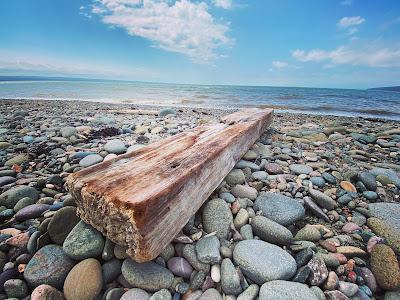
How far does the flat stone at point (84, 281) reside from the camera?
1.42 metres

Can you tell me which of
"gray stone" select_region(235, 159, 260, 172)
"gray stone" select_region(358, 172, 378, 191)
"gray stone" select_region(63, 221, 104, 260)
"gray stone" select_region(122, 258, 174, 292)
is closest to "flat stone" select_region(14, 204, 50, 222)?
"gray stone" select_region(63, 221, 104, 260)

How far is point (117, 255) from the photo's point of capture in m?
1.59

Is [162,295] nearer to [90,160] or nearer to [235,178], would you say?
[235,178]

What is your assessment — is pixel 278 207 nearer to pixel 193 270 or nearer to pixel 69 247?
pixel 193 270

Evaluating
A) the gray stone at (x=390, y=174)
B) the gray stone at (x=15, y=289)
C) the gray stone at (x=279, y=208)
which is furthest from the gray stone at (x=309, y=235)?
the gray stone at (x=15, y=289)

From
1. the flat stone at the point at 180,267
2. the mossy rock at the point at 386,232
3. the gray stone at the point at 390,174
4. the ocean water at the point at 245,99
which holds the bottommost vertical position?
the ocean water at the point at 245,99

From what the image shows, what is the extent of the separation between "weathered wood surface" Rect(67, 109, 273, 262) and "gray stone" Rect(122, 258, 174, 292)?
21 cm

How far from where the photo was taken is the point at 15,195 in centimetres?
230

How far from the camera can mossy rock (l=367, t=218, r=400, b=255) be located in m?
1.89

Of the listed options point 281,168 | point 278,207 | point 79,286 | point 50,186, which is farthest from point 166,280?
point 281,168

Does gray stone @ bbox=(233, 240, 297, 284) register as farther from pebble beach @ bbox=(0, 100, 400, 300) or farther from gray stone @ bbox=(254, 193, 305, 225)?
gray stone @ bbox=(254, 193, 305, 225)

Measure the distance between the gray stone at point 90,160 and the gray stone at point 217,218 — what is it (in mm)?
1931

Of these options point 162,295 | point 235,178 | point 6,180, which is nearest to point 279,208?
point 235,178

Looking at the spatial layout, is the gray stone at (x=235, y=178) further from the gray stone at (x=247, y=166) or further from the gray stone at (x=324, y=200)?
the gray stone at (x=324, y=200)
